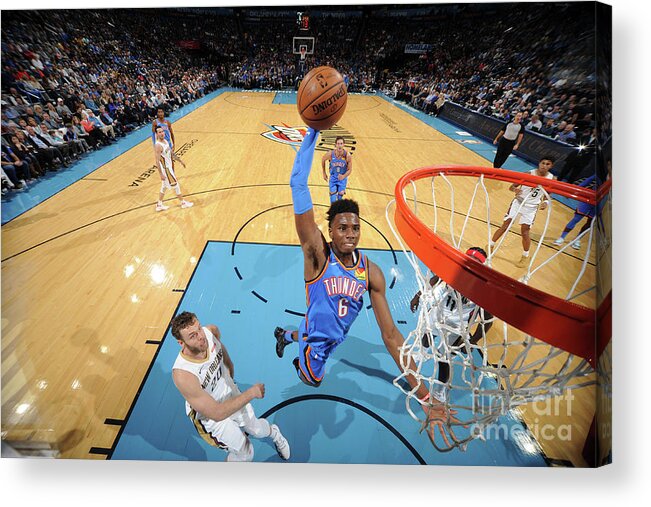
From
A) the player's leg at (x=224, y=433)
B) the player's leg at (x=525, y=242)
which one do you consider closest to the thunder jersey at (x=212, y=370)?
the player's leg at (x=224, y=433)

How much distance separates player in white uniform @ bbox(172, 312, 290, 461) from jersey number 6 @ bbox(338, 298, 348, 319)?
2.37ft

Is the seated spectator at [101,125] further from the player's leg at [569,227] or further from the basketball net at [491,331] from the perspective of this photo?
the player's leg at [569,227]

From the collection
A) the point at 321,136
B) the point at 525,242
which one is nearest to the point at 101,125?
the point at 321,136

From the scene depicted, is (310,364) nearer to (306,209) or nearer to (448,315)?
(448,315)

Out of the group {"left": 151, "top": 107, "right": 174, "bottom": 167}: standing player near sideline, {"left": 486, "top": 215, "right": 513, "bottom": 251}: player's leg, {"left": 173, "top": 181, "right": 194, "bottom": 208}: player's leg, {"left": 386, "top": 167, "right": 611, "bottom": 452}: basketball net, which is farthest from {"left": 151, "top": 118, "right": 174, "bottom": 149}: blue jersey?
{"left": 486, "top": 215, "right": 513, "bottom": 251}: player's leg

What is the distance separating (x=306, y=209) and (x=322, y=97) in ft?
2.58

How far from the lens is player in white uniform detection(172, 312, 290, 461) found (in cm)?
188

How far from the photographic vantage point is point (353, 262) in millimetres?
Result: 2271

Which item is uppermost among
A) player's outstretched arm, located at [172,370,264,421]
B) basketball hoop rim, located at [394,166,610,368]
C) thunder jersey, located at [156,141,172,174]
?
basketball hoop rim, located at [394,166,610,368]

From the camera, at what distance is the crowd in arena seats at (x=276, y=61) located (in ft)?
7.91

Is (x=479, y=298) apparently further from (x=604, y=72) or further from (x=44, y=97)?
(x=44, y=97)

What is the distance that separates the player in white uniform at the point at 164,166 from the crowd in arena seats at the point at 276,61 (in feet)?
0.99

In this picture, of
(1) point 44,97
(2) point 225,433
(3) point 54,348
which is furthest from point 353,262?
(1) point 44,97

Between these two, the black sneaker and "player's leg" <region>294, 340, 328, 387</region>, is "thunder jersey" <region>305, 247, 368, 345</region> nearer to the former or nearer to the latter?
"player's leg" <region>294, 340, 328, 387</region>
